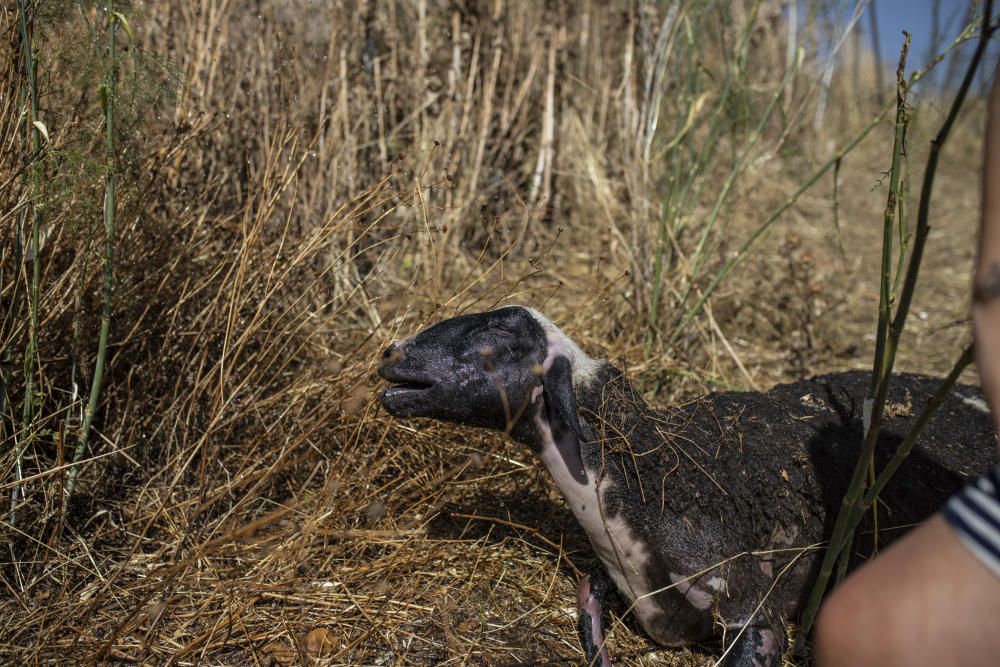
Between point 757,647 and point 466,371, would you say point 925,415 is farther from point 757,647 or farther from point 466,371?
point 466,371

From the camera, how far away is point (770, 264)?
5.18m

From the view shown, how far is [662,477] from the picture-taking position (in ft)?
6.98

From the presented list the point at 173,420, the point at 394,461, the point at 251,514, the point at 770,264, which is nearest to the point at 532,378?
the point at 394,461

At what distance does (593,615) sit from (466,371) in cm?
79

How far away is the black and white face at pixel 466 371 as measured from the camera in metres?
2.05

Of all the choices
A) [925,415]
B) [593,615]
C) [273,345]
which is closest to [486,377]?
[593,615]

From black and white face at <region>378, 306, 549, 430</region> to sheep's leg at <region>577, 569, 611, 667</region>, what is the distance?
0.55 m

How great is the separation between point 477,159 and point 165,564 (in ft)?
9.09

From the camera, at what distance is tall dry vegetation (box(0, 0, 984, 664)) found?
7.25 feet

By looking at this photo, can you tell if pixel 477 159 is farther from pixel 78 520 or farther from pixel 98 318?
pixel 78 520

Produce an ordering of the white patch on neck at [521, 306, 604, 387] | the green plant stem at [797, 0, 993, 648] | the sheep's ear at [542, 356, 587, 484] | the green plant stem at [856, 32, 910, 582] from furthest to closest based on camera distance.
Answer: the white patch on neck at [521, 306, 604, 387] < the sheep's ear at [542, 356, 587, 484] < the green plant stem at [856, 32, 910, 582] < the green plant stem at [797, 0, 993, 648]

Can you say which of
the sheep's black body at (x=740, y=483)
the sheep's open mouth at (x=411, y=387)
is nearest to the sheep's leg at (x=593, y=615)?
the sheep's black body at (x=740, y=483)

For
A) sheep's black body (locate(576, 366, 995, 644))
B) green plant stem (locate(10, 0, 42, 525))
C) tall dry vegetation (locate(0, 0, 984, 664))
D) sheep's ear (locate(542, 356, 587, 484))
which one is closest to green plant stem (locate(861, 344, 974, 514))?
sheep's black body (locate(576, 366, 995, 644))

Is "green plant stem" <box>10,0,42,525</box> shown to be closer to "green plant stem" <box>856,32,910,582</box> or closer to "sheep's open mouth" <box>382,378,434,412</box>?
"sheep's open mouth" <box>382,378,434,412</box>
